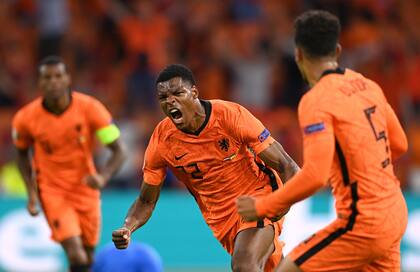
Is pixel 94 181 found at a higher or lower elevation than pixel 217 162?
lower

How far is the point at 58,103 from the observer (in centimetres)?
966

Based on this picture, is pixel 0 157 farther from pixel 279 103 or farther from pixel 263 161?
pixel 263 161

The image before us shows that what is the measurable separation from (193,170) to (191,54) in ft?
26.6

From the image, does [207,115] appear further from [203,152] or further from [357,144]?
[357,144]

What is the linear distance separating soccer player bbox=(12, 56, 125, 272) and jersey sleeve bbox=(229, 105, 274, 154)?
2.71 meters

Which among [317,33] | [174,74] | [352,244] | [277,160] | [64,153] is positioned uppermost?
[317,33]

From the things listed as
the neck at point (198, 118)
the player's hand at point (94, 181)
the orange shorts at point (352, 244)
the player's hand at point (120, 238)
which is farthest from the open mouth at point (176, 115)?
the player's hand at point (94, 181)

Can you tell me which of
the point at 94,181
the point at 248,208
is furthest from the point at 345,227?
the point at 94,181

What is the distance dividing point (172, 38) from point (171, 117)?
8324mm

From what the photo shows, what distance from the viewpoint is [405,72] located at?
47.7ft

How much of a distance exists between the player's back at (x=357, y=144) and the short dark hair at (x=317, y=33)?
158 mm

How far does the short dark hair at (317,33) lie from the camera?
5688 millimetres

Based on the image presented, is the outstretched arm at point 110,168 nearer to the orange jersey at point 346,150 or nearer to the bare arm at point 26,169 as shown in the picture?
the bare arm at point 26,169

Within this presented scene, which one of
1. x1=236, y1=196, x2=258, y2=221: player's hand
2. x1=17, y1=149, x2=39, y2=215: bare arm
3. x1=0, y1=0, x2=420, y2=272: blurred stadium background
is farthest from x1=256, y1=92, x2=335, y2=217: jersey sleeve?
x1=0, y1=0, x2=420, y2=272: blurred stadium background
